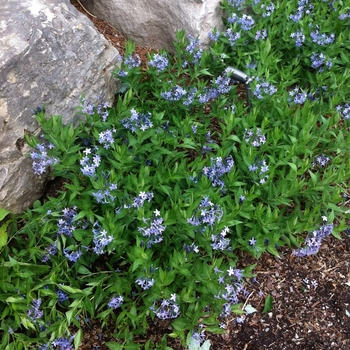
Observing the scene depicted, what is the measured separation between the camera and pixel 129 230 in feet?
8.78

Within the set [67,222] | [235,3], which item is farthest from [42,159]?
[235,3]

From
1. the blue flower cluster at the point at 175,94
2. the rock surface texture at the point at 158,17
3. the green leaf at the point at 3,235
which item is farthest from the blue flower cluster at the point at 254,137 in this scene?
the green leaf at the point at 3,235

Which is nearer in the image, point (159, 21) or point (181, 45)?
point (181, 45)

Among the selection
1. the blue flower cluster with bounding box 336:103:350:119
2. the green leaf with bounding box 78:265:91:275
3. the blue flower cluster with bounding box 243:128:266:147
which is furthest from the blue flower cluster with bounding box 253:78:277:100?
the green leaf with bounding box 78:265:91:275

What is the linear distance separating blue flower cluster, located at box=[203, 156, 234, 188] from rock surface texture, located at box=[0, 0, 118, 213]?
1.05 m

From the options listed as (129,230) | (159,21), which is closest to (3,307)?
(129,230)

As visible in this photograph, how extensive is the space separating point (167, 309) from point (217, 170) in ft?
2.99

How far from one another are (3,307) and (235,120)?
6.07 feet

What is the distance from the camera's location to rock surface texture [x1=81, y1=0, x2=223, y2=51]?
3902 mm

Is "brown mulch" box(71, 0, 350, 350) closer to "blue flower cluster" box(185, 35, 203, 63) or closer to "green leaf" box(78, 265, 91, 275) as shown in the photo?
"green leaf" box(78, 265, 91, 275)

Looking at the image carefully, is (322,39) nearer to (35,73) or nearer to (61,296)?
(35,73)

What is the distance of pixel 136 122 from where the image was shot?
3008 mm

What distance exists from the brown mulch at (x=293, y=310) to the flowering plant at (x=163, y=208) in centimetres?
12

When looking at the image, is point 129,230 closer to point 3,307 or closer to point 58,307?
point 58,307
